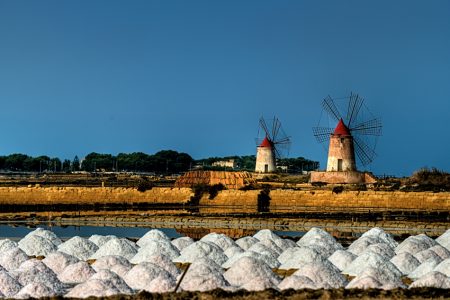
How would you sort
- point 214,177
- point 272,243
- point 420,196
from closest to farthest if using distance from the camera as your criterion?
1. point 272,243
2. point 420,196
3. point 214,177

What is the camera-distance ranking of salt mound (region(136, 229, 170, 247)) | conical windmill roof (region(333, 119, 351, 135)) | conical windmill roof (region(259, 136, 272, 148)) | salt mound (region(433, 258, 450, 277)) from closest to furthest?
salt mound (region(433, 258, 450, 277)), salt mound (region(136, 229, 170, 247)), conical windmill roof (region(333, 119, 351, 135)), conical windmill roof (region(259, 136, 272, 148))

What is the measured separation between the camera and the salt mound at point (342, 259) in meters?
19.8

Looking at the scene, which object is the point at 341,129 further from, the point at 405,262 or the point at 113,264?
the point at 113,264

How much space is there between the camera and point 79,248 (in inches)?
886

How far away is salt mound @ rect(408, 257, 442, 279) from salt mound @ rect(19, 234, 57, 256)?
995 cm

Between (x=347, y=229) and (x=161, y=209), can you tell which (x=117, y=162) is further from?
(x=347, y=229)

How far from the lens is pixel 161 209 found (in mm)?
41812

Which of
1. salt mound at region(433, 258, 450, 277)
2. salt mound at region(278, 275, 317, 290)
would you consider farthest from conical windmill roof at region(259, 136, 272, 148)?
salt mound at region(278, 275, 317, 290)

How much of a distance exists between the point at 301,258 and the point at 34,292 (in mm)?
7354

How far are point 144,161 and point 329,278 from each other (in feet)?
347

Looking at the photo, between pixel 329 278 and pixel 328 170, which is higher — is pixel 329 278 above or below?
below

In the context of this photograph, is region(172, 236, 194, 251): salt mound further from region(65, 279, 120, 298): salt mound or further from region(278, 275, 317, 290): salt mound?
region(65, 279, 120, 298): salt mound

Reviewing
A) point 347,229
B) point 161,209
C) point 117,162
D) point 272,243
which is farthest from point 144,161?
point 272,243

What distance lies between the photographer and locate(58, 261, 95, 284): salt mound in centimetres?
1672
